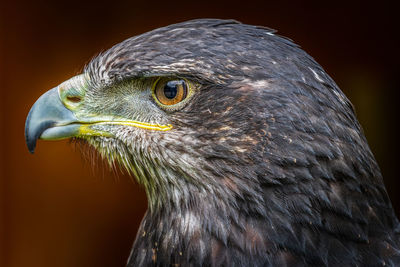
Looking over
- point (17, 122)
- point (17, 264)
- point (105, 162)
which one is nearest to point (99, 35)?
point (17, 122)

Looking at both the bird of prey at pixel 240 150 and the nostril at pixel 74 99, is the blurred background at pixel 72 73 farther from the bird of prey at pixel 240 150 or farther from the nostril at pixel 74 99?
the bird of prey at pixel 240 150

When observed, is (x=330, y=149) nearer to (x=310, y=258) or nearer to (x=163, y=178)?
(x=310, y=258)

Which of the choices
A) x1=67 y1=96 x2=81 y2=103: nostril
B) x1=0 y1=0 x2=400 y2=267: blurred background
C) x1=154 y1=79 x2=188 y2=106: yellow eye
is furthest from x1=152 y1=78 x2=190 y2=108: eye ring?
x1=0 y1=0 x2=400 y2=267: blurred background

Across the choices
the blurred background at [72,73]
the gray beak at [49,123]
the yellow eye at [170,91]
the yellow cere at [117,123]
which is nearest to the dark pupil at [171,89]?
the yellow eye at [170,91]

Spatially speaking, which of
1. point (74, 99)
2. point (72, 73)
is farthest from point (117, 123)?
point (72, 73)

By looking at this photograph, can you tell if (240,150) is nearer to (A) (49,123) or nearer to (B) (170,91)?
(B) (170,91)

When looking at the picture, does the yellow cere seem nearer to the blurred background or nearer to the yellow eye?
the yellow eye

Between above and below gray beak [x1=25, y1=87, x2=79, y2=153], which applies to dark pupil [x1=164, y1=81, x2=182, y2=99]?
above
